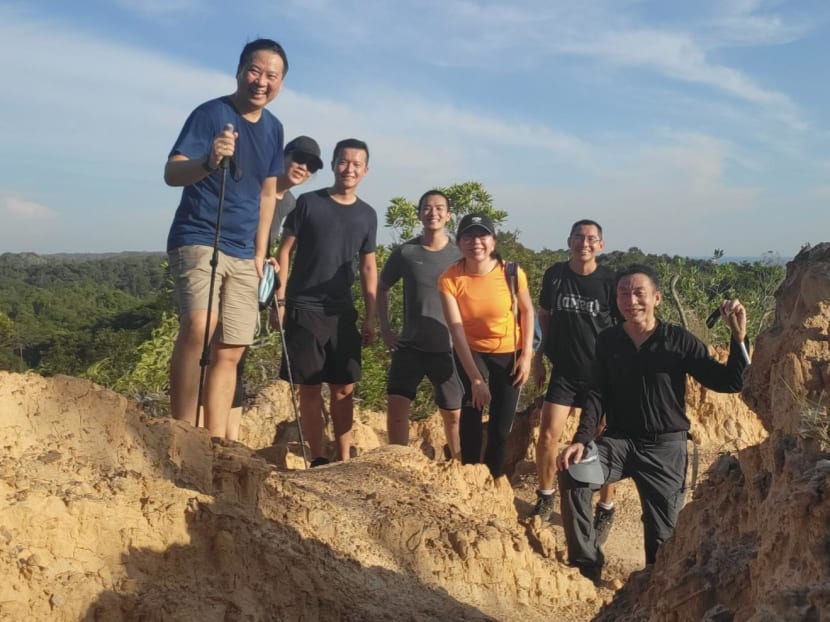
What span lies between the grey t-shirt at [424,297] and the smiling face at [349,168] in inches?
21.0

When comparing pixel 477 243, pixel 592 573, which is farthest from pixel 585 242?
pixel 592 573

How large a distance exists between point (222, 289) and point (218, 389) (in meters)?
0.49

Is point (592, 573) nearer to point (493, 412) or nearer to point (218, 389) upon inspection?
point (493, 412)

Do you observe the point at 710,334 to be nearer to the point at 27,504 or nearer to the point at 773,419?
the point at 773,419

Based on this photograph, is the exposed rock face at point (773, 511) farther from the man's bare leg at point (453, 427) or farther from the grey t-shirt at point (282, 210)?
the grey t-shirt at point (282, 210)

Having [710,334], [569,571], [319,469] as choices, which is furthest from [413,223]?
[569,571]

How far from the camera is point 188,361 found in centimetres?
411

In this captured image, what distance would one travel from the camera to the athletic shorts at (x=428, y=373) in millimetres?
5465

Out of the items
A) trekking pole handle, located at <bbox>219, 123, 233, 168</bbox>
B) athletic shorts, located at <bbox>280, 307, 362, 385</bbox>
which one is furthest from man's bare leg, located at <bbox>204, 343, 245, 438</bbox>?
athletic shorts, located at <bbox>280, 307, 362, 385</bbox>

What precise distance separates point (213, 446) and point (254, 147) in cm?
156

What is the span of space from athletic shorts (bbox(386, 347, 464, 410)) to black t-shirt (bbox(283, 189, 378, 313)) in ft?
1.68

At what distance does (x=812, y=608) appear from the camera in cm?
190

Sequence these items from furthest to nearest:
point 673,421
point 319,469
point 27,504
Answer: point 319,469 < point 673,421 < point 27,504

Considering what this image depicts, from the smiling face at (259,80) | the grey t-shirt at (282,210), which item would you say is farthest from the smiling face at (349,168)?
the smiling face at (259,80)
